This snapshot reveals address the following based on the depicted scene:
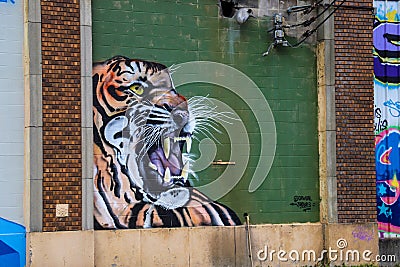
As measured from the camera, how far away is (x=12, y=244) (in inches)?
459

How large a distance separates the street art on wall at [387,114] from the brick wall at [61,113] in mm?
6192

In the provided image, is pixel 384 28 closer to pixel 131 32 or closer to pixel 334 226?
pixel 334 226

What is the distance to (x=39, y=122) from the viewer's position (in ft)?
38.8

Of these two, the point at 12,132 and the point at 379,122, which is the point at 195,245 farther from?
the point at 379,122

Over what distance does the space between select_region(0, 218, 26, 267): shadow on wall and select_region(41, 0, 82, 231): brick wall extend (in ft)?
1.44

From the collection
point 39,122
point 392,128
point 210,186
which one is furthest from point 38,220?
point 392,128

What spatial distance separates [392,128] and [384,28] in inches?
81.1

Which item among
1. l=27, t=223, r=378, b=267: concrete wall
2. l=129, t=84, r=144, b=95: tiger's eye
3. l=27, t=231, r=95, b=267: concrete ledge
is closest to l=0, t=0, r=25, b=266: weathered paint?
l=27, t=231, r=95, b=267: concrete ledge

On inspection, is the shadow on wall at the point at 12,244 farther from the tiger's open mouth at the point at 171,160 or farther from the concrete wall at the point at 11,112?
the tiger's open mouth at the point at 171,160

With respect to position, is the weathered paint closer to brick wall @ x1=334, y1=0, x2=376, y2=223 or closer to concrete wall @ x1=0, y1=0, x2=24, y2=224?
concrete wall @ x1=0, y1=0, x2=24, y2=224
